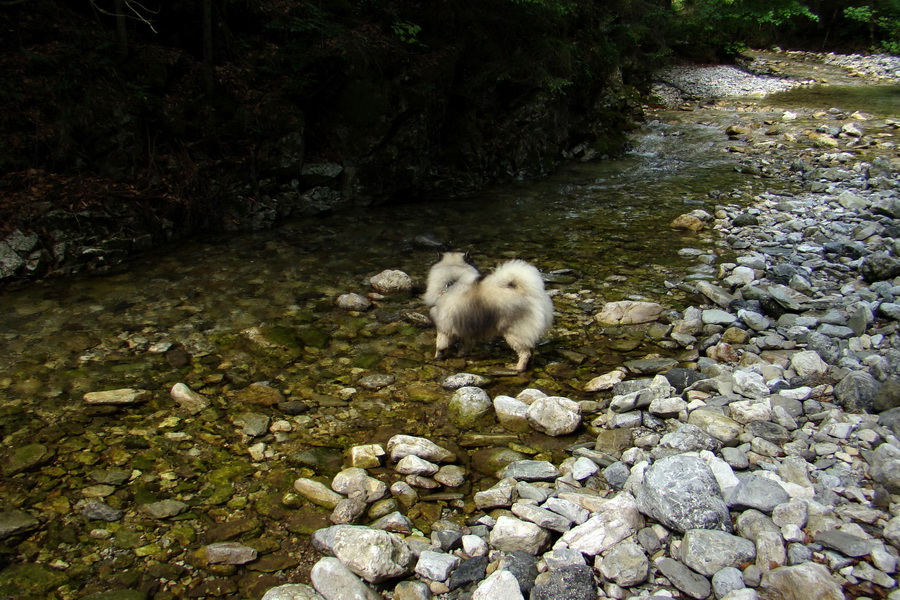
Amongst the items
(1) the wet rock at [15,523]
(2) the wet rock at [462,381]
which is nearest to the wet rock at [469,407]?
(2) the wet rock at [462,381]

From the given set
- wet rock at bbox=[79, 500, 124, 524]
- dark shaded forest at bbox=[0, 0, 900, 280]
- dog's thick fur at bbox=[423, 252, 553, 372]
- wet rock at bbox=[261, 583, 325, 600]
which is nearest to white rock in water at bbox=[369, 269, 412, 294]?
dog's thick fur at bbox=[423, 252, 553, 372]

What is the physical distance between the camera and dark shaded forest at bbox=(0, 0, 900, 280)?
22.8 ft

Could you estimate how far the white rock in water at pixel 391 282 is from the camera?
6.69 meters

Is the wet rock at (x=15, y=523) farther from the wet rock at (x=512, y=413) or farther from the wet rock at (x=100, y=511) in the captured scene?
the wet rock at (x=512, y=413)

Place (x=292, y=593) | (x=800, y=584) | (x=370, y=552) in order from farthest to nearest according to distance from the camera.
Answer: (x=370, y=552) < (x=292, y=593) < (x=800, y=584)

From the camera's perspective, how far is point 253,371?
16.4 ft

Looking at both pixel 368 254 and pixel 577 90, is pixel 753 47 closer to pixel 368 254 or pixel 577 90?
pixel 577 90

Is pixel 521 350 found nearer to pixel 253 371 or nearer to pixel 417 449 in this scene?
pixel 417 449

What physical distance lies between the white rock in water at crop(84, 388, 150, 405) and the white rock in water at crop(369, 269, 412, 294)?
9.48 feet

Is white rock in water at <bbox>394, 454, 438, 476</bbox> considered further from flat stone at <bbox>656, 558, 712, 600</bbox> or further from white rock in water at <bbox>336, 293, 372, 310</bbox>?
white rock in water at <bbox>336, 293, 372, 310</bbox>

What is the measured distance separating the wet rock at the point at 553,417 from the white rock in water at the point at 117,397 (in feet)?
10.3

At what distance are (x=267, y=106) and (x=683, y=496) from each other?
823cm

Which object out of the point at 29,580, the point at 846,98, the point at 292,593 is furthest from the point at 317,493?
the point at 846,98

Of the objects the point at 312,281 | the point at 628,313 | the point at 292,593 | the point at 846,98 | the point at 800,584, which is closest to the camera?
the point at 800,584
